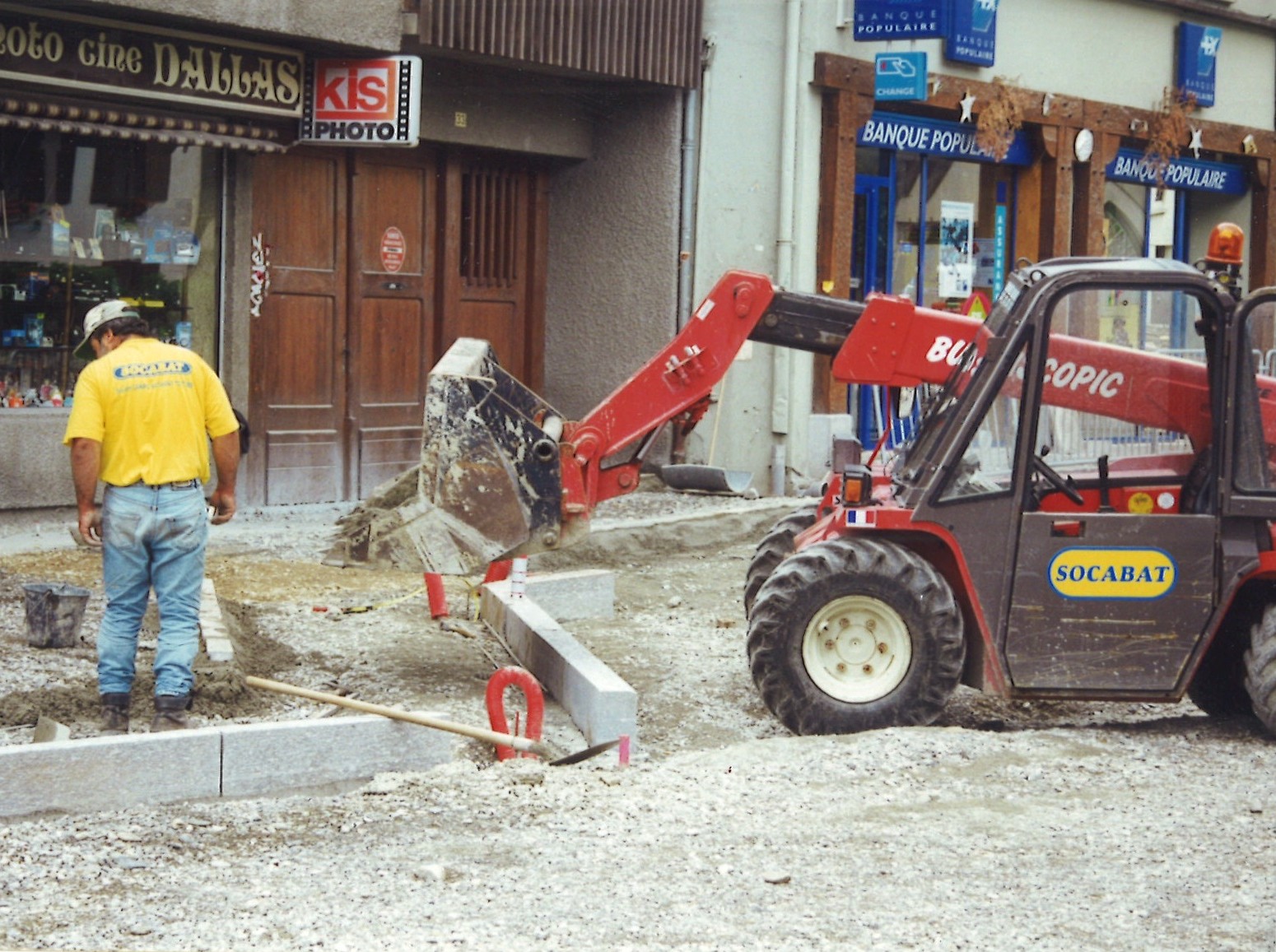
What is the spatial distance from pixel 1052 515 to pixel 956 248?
40.0 ft

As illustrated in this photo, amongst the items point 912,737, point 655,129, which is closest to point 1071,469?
point 912,737

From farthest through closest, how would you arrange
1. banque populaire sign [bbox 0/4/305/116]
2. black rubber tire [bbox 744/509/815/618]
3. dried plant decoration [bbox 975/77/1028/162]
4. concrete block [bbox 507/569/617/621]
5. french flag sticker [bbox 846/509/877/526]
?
1. dried plant decoration [bbox 975/77/1028/162]
2. banque populaire sign [bbox 0/4/305/116]
3. concrete block [bbox 507/569/617/621]
4. black rubber tire [bbox 744/509/815/618]
5. french flag sticker [bbox 846/509/877/526]

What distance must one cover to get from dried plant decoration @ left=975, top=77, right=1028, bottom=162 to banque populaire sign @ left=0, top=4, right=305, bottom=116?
8116 mm

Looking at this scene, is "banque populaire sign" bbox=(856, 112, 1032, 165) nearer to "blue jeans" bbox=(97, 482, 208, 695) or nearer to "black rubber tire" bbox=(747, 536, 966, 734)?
"black rubber tire" bbox=(747, 536, 966, 734)

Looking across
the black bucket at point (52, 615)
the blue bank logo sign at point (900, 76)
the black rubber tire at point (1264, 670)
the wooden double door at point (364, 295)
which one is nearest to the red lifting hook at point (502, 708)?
the black bucket at point (52, 615)

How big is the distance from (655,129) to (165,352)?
30.3ft

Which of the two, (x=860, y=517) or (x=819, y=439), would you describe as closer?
(x=860, y=517)

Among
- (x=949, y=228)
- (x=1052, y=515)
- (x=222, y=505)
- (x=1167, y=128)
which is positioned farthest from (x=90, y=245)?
(x=1167, y=128)

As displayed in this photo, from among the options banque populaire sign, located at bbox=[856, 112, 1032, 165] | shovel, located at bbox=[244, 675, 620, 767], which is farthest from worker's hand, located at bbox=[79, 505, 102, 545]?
banque populaire sign, located at bbox=[856, 112, 1032, 165]

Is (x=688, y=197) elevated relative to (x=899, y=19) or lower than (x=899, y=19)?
lower

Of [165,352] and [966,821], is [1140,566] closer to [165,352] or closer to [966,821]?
[966,821]

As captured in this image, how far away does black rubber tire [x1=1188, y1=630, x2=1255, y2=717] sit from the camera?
27.1ft

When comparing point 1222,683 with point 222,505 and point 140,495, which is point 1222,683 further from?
point 140,495

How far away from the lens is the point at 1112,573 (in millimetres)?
7887
